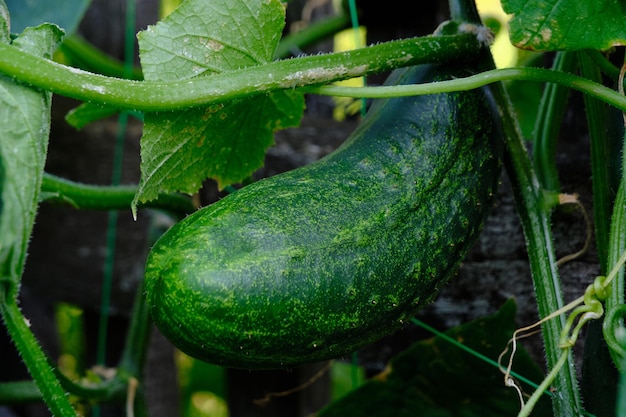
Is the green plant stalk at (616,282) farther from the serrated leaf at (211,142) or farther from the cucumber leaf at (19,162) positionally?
the cucumber leaf at (19,162)

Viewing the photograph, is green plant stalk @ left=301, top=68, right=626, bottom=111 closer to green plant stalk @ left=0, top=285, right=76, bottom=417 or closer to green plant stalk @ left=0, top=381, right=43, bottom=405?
green plant stalk @ left=0, top=285, right=76, bottom=417

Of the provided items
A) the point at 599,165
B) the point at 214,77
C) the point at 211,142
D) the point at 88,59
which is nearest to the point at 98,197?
the point at 211,142

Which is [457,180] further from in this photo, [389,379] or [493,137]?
[389,379]

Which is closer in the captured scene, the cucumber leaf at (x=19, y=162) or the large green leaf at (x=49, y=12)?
the cucumber leaf at (x=19, y=162)

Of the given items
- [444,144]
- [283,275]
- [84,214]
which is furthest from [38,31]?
[84,214]

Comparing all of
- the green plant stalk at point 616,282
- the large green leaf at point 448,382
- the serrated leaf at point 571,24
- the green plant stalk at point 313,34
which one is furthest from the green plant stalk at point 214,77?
the green plant stalk at point 313,34

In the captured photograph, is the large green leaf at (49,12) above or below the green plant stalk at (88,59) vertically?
above

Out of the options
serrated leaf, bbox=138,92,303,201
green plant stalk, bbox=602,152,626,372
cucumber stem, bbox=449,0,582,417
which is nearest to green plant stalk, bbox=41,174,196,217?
serrated leaf, bbox=138,92,303,201

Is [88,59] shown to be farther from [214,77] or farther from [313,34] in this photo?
[214,77]
